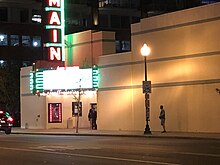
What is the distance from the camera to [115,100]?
40.7 meters

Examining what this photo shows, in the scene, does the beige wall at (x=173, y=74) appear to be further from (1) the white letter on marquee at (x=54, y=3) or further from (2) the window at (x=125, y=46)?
(2) the window at (x=125, y=46)

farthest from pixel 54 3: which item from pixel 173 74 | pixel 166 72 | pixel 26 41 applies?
pixel 26 41

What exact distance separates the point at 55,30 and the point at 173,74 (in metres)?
12.9

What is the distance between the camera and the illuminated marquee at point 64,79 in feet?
138

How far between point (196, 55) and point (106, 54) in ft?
32.9

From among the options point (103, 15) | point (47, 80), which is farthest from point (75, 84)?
point (103, 15)

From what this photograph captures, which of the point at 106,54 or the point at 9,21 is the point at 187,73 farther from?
the point at 9,21

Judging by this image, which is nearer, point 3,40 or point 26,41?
point 3,40

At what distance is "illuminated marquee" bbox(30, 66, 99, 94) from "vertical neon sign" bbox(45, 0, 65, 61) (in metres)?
1.80

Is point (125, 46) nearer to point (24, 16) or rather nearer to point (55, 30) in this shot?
point (24, 16)

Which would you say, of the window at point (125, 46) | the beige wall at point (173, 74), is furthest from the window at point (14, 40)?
the beige wall at point (173, 74)

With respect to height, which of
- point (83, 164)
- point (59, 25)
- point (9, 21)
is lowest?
point (83, 164)

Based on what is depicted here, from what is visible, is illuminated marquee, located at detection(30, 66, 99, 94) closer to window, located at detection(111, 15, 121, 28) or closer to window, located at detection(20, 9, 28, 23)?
window, located at detection(20, 9, 28, 23)

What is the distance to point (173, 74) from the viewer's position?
36.2 metres
